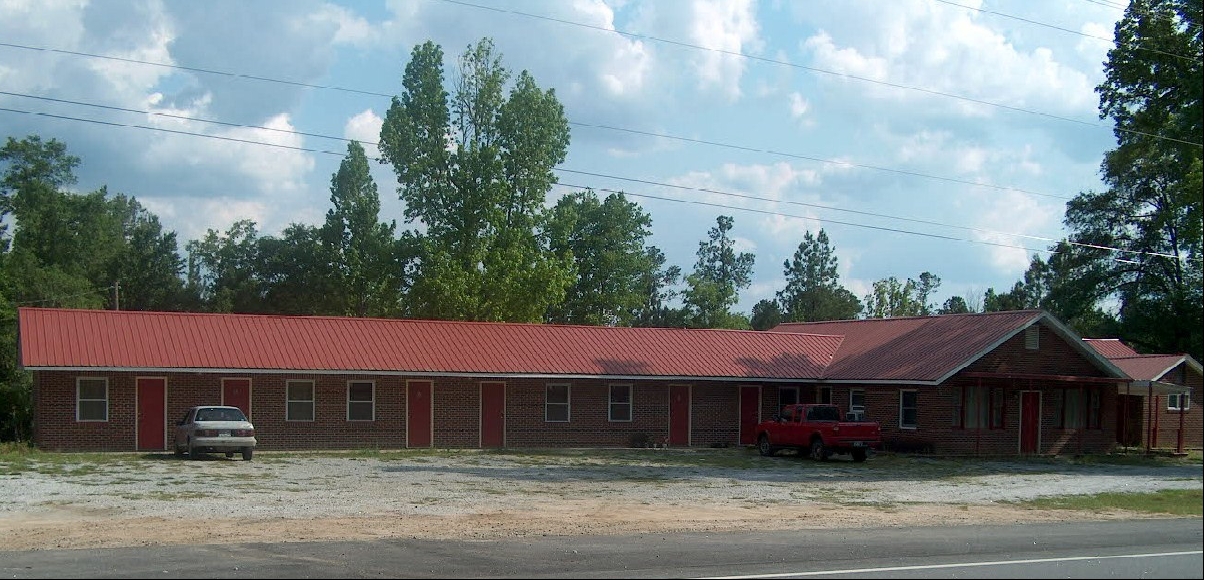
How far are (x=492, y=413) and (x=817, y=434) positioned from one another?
1073cm

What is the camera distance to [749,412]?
138ft

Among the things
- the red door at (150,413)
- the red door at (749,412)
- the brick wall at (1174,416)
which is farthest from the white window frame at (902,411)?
the red door at (150,413)

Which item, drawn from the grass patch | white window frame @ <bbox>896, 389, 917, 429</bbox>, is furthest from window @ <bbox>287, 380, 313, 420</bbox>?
the grass patch

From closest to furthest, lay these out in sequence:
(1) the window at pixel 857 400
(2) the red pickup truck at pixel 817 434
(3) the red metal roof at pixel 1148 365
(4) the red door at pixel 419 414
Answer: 1. (2) the red pickup truck at pixel 817 434
2. (4) the red door at pixel 419 414
3. (1) the window at pixel 857 400
4. (3) the red metal roof at pixel 1148 365

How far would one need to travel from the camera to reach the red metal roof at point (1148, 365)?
41156mm

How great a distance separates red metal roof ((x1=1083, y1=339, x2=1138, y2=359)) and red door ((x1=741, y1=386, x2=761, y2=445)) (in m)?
17.1

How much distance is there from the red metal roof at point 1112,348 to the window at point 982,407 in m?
12.5

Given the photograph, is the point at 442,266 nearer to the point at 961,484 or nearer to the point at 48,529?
the point at 961,484

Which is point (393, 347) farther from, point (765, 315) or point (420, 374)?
point (765, 315)

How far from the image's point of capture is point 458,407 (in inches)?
1497

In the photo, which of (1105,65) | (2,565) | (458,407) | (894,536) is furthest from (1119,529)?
(458,407)

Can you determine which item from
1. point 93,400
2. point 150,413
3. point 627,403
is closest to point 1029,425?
point 627,403

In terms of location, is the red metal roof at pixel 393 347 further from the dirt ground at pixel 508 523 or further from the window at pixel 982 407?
the dirt ground at pixel 508 523

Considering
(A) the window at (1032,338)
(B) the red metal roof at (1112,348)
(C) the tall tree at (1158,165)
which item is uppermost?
(C) the tall tree at (1158,165)
